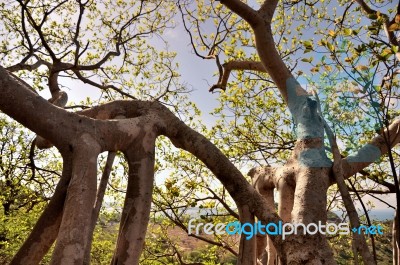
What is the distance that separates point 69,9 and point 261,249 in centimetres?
774

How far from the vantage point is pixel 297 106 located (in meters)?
4.18

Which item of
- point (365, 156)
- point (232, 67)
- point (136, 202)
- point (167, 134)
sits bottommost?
point (136, 202)

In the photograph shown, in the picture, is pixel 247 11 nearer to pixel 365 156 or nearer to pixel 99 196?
pixel 365 156

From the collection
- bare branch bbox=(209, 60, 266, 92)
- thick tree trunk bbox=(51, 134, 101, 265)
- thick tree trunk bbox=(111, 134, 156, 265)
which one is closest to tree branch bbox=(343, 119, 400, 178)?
bare branch bbox=(209, 60, 266, 92)

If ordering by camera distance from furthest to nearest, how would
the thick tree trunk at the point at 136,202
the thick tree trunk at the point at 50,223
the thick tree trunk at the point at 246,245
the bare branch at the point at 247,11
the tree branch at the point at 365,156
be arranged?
the bare branch at the point at 247,11, the tree branch at the point at 365,156, the thick tree trunk at the point at 246,245, the thick tree trunk at the point at 136,202, the thick tree trunk at the point at 50,223

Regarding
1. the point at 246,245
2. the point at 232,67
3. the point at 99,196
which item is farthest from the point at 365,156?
the point at 99,196

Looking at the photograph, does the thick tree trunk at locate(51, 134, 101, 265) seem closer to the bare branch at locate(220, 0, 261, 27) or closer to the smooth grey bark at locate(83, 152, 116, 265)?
the smooth grey bark at locate(83, 152, 116, 265)

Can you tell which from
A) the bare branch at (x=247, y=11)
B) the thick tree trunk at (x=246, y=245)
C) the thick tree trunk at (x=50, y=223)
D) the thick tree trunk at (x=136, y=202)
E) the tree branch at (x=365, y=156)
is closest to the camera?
the thick tree trunk at (x=50, y=223)

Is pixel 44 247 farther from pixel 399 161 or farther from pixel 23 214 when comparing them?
pixel 23 214

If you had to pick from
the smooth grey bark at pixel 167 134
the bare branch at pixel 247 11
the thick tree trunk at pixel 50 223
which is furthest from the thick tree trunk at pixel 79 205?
the bare branch at pixel 247 11

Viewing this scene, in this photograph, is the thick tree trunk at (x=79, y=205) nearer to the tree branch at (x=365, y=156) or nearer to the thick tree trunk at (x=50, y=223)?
the thick tree trunk at (x=50, y=223)

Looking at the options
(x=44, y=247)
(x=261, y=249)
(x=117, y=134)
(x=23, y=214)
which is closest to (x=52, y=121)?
(x=117, y=134)

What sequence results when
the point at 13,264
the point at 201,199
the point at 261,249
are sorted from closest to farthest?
the point at 13,264 → the point at 261,249 → the point at 201,199


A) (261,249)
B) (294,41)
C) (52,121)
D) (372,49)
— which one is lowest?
(261,249)
